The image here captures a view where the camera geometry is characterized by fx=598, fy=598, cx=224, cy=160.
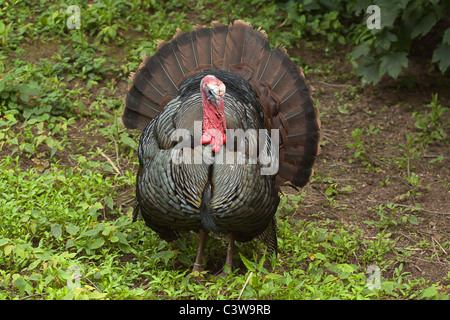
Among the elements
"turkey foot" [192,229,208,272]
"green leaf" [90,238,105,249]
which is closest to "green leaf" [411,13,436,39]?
"turkey foot" [192,229,208,272]

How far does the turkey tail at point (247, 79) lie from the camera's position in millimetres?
4859

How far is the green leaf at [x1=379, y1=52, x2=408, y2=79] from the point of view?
6336 millimetres

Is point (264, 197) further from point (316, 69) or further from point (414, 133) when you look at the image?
point (316, 69)

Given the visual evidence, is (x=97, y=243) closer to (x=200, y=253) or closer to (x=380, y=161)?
(x=200, y=253)

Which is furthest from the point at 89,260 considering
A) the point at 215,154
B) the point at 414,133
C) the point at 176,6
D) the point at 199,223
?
the point at 176,6

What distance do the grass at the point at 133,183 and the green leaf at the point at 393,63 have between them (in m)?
0.52

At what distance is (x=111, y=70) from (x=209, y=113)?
2921mm

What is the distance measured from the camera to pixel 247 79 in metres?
4.89

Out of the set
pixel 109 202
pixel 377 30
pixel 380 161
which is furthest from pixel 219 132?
pixel 377 30

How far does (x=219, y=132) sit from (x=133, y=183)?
1.51 m

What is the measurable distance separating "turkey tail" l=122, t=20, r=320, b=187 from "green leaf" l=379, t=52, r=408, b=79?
180 centimetres

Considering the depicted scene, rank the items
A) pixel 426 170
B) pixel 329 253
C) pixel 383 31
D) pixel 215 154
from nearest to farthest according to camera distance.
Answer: pixel 215 154 → pixel 329 253 → pixel 426 170 → pixel 383 31

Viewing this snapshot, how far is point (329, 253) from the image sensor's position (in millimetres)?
4598

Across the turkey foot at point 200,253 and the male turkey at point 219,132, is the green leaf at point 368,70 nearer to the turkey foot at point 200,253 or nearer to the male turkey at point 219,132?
the male turkey at point 219,132
